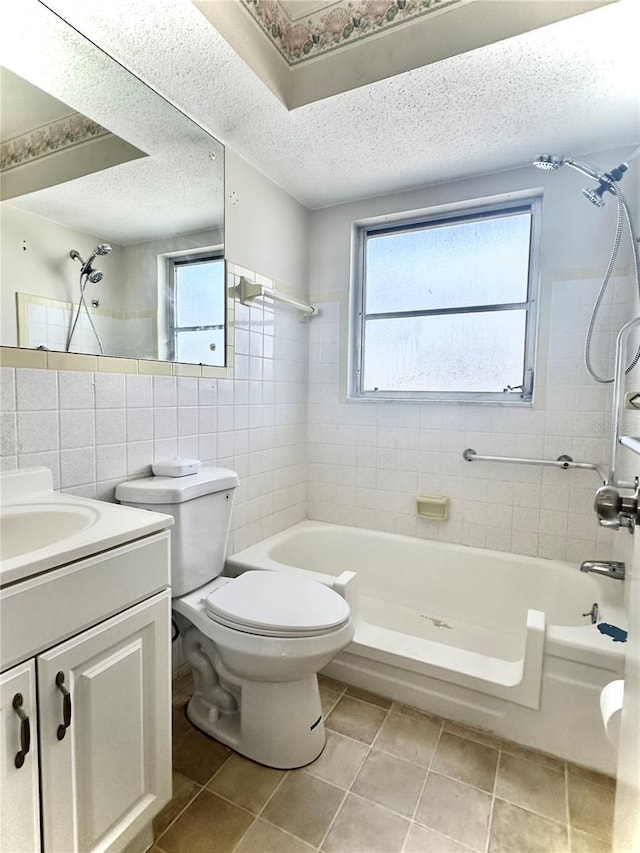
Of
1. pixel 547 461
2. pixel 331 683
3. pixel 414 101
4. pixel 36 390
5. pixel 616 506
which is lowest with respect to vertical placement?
pixel 331 683

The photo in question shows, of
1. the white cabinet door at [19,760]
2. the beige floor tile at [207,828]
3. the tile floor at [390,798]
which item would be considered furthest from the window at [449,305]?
the white cabinet door at [19,760]

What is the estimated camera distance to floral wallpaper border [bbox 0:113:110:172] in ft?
3.70

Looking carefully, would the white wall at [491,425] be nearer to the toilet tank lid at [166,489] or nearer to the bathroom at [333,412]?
the bathroom at [333,412]

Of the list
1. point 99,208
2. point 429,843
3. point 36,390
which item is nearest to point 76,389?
point 36,390

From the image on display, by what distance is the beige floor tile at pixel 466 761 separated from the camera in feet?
4.23

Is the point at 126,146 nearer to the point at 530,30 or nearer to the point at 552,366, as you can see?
the point at 530,30

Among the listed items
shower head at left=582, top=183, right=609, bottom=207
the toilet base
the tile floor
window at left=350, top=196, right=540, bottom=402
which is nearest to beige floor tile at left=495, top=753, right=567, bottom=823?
the tile floor

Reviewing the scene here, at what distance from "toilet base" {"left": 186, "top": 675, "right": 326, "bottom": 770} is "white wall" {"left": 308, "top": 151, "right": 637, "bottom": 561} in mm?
1090

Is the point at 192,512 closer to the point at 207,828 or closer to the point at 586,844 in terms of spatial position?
the point at 207,828

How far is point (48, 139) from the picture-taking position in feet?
3.96

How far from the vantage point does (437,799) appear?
4.00 feet

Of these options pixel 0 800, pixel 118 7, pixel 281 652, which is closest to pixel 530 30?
pixel 118 7

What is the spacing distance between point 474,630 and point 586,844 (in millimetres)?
888

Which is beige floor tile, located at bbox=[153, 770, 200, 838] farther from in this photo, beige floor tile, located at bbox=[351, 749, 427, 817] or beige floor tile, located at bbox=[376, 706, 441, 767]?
beige floor tile, located at bbox=[376, 706, 441, 767]
